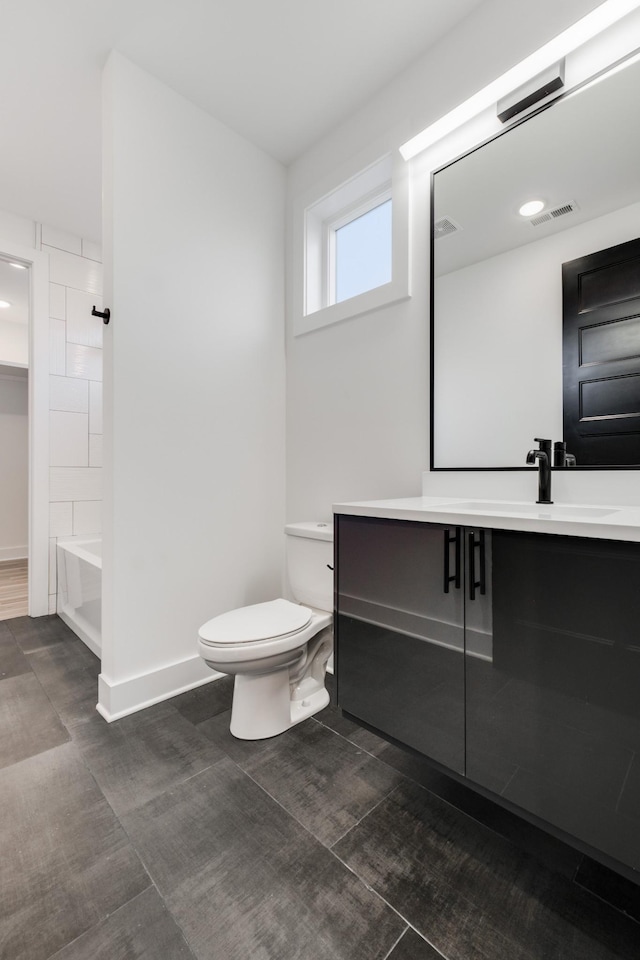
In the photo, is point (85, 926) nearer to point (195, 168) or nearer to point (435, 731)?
point (435, 731)

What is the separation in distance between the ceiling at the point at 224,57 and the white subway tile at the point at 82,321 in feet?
2.89

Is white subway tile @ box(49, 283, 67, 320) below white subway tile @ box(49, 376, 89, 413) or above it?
above

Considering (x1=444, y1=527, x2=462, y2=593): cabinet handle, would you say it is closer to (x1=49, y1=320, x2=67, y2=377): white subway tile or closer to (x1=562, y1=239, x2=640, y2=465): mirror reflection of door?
(x1=562, y1=239, x2=640, y2=465): mirror reflection of door

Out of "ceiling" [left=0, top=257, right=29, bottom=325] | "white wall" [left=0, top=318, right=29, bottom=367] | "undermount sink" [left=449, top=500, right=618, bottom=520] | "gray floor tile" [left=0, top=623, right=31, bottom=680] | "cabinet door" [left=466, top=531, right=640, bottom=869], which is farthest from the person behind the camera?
"white wall" [left=0, top=318, right=29, bottom=367]

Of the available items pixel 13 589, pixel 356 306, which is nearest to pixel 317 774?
pixel 356 306

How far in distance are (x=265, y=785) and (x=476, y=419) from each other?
1445 millimetres

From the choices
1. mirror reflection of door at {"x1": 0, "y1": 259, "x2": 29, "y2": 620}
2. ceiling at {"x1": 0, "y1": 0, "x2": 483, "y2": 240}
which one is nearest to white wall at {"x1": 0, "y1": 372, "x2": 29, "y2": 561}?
mirror reflection of door at {"x1": 0, "y1": 259, "x2": 29, "y2": 620}

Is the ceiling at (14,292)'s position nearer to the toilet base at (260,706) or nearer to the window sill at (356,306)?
the window sill at (356,306)

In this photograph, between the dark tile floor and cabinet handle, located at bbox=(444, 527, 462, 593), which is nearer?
the dark tile floor

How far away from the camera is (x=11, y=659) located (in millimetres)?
2244

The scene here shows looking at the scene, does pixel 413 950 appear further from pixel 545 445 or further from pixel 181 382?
pixel 181 382

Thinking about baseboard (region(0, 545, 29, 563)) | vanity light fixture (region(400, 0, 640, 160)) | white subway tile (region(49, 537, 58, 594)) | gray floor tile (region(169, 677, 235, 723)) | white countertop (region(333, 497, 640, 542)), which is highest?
vanity light fixture (region(400, 0, 640, 160))

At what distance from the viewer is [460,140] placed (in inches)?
66.0

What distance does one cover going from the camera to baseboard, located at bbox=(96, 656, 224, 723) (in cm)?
172
